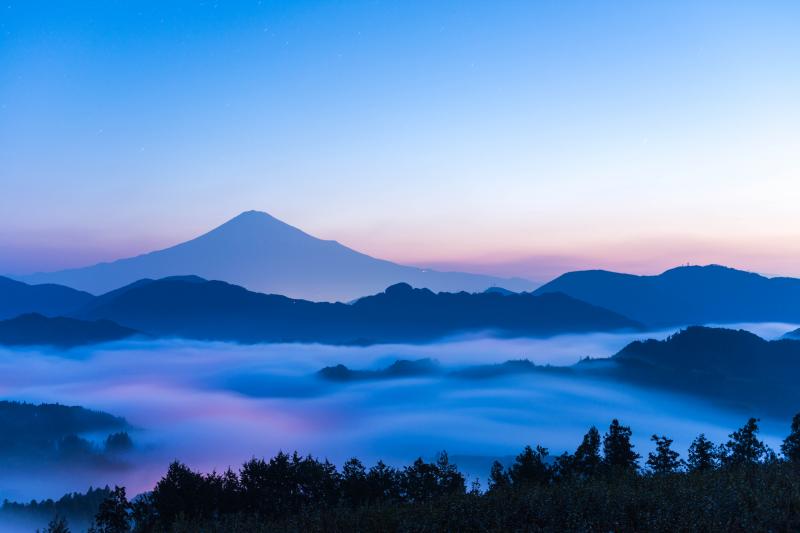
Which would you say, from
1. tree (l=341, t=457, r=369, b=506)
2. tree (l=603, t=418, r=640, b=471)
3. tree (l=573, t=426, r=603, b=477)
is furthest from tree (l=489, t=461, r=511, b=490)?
tree (l=603, t=418, r=640, b=471)

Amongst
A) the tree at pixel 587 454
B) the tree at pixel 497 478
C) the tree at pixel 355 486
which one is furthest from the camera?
the tree at pixel 587 454

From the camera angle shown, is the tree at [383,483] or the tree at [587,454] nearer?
the tree at [383,483]

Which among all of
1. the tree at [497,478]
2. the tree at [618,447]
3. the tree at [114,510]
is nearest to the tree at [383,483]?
the tree at [497,478]

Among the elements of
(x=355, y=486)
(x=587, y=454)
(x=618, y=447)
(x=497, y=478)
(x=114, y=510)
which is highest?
(x=497, y=478)

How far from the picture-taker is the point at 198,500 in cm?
4403

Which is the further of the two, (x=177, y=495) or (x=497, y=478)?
(x=497, y=478)

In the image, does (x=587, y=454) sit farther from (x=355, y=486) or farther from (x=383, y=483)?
(x=355, y=486)

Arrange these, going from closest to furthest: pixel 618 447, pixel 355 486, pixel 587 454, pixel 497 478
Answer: pixel 497 478 → pixel 355 486 → pixel 587 454 → pixel 618 447

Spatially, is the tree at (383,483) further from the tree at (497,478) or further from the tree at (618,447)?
the tree at (618,447)

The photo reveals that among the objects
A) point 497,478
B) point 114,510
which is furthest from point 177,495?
point 497,478

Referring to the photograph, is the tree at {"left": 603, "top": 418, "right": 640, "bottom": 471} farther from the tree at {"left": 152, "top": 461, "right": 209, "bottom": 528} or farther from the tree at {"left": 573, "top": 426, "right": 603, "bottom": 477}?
the tree at {"left": 152, "top": 461, "right": 209, "bottom": 528}

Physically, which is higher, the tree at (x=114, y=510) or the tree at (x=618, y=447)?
the tree at (x=618, y=447)

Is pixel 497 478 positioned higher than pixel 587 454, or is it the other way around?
pixel 497 478

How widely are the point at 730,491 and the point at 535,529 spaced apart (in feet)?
18.9
